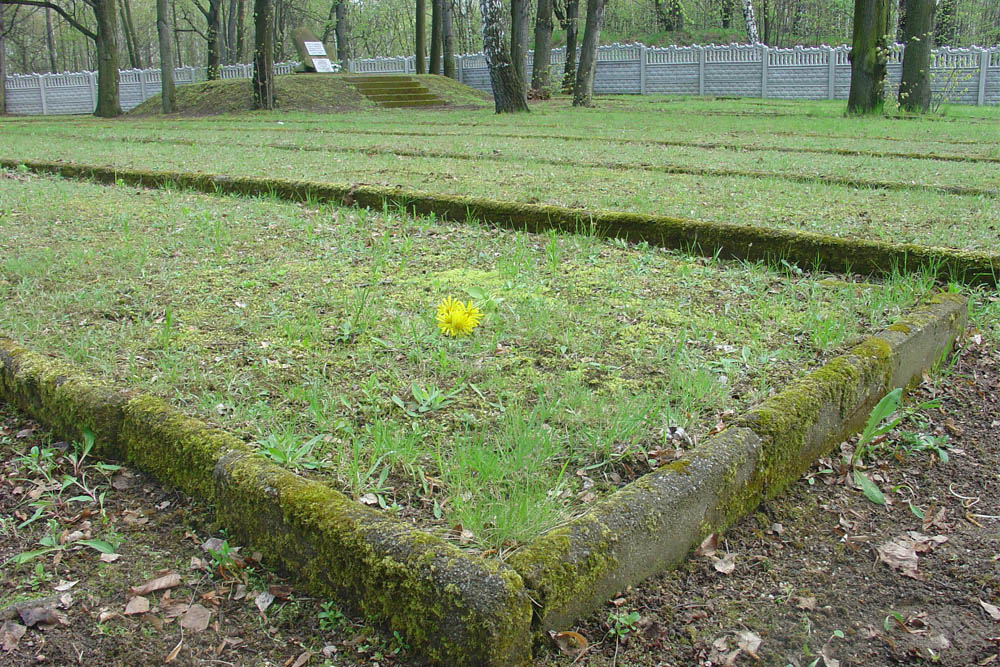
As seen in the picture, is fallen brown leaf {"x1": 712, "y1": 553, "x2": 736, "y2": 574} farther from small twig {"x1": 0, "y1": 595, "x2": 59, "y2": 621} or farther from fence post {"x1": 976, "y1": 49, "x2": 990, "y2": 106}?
fence post {"x1": 976, "y1": 49, "x2": 990, "y2": 106}

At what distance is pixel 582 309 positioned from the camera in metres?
3.42

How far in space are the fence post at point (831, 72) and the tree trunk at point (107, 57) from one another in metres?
19.8

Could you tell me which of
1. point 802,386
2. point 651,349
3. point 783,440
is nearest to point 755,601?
point 783,440

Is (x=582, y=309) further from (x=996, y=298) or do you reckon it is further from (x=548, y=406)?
(x=996, y=298)

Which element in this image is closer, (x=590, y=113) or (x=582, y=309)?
(x=582, y=309)

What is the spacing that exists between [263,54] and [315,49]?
25.3 feet

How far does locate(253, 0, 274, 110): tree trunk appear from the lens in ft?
58.2

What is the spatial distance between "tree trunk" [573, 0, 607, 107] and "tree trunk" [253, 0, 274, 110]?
682 cm

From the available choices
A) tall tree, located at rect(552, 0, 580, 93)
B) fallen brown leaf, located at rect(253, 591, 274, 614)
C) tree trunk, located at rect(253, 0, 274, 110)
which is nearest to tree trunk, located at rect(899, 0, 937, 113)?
tall tree, located at rect(552, 0, 580, 93)

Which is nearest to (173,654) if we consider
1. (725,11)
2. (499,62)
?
(499,62)

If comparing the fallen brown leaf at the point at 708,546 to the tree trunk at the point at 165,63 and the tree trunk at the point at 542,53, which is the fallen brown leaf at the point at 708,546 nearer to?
the tree trunk at the point at 165,63

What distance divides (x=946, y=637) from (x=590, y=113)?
1620 cm

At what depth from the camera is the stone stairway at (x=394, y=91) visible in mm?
21203

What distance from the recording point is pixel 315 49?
84.7ft
